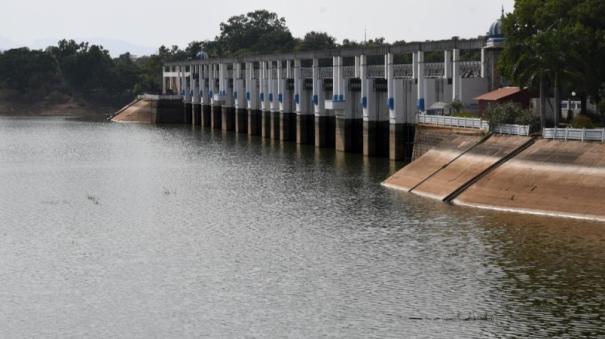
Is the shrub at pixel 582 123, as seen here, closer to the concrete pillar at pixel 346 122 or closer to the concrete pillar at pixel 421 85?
the concrete pillar at pixel 421 85

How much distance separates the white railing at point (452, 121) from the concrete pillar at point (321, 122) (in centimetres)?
3532

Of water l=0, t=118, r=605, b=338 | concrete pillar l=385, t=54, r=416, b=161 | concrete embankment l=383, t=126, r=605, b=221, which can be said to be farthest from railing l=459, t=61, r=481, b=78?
concrete embankment l=383, t=126, r=605, b=221

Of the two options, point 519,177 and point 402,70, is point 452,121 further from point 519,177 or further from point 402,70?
point 402,70

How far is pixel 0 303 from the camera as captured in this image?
53219mm

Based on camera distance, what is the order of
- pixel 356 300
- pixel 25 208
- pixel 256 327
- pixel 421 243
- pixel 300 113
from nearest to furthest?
1. pixel 256 327
2. pixel 356 300
3. pixel 421 243
4. pixel 25 208
5. pixel 300 113

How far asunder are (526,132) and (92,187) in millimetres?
42787

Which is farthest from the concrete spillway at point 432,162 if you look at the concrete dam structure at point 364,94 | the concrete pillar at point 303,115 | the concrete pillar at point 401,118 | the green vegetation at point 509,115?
the concrete pillar at point 303,115

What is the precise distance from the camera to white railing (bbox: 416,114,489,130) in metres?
96.2

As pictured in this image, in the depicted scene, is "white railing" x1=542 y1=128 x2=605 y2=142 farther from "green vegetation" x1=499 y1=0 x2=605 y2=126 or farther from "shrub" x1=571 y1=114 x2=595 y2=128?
"green vegetation" x1=499 y1=0 x2=605 y2=126

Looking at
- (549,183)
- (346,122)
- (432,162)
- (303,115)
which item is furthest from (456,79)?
(303,115)

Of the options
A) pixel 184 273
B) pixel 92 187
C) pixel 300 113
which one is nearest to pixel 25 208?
pixel 92 187

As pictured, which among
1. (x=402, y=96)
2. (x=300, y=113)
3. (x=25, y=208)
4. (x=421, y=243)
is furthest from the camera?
(x=300, y=113)

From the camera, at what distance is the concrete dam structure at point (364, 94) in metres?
116

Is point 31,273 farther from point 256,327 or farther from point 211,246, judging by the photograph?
point 256,327
